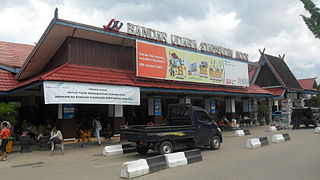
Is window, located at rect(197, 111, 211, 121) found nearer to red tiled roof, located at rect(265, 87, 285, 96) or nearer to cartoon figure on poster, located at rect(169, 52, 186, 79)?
cartoon figure on poster, located at rect(169, 52, 186, 79)

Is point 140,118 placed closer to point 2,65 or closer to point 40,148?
point 40,148

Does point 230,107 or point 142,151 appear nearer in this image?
point 142,151

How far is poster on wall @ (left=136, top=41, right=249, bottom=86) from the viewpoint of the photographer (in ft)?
59.9

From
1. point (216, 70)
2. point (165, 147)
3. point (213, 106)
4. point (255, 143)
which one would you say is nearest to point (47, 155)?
point (165, 147)

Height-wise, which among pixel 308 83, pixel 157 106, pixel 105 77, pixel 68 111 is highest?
pixel 308 83

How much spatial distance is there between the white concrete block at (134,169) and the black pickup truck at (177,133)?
→ 8.23 ft

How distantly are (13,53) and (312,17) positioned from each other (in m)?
21.1

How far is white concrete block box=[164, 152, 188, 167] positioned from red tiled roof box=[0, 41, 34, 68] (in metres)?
14.0

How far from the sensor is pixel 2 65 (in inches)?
738

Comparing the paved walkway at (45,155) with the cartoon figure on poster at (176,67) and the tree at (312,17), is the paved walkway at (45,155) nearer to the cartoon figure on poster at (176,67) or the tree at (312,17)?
the cartoon figure on poster at (176,67)

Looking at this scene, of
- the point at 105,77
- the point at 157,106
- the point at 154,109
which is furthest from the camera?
the point at 157,106

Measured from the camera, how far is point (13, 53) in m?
21.6

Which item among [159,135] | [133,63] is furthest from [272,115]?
[159,135]

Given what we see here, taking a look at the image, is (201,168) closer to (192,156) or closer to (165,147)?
(192,156)
